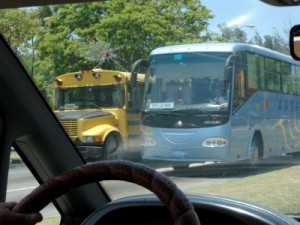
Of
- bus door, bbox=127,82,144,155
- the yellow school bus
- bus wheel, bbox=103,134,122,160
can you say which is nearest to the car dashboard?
the yellow school bus

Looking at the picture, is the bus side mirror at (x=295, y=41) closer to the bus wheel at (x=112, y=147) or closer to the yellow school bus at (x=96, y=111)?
the yellow school bus at (x=96, y=111)

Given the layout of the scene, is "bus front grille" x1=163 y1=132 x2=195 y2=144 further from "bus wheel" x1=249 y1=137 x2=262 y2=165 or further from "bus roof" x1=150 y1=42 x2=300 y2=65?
"bus roof" x1=150 y1=42 x2=300 y2=65

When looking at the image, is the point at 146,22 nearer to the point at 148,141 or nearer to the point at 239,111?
the point at 148,141

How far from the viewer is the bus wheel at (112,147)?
5.15m

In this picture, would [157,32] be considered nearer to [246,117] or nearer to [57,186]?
[57,186]

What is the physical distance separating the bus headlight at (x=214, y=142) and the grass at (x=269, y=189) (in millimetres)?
1796

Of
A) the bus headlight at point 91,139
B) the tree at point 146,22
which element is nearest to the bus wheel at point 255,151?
the bus headlight at point 91,139

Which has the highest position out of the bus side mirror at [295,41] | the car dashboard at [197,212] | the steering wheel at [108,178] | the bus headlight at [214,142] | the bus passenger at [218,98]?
the bus side mirror at [295,41]

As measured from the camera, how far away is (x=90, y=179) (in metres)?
1.58

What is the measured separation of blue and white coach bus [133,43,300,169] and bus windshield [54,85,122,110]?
1013 mm

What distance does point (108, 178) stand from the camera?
5.18 ft

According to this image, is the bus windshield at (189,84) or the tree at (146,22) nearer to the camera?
the tree at (146,22)

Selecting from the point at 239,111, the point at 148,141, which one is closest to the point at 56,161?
the point at 148,141

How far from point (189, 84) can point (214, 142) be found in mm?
1316
